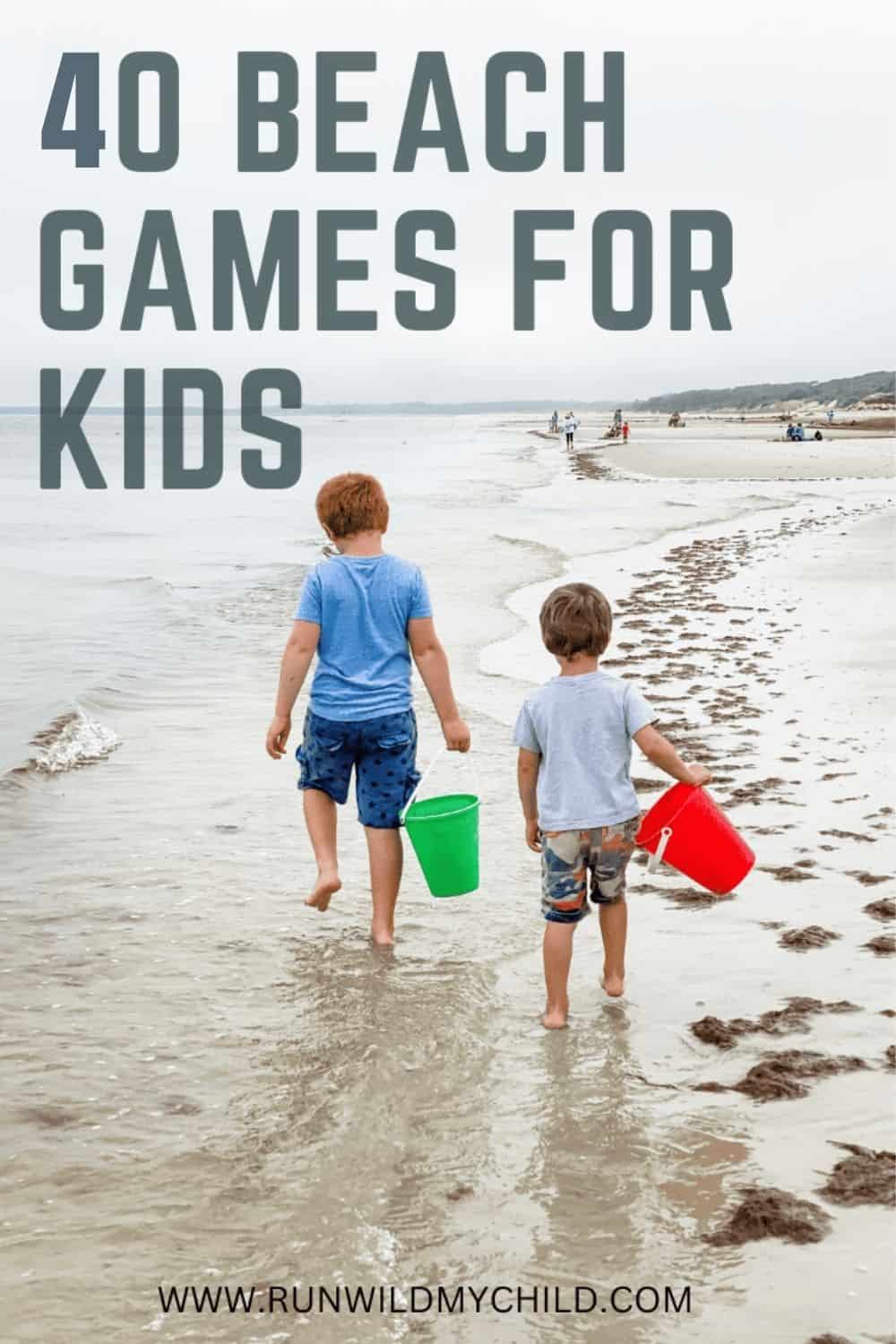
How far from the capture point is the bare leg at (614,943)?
4.44 metres

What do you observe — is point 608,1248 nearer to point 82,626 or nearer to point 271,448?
Answer: point 82,626

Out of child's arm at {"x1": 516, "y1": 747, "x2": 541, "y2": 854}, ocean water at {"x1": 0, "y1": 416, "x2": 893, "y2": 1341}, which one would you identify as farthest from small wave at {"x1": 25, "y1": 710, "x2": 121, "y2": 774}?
child's arm at {"x1": 516, "y1": 747, "x2": 541, "y2": 854}

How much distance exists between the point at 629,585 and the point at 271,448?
245 ft

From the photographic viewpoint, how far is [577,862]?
4.28 metres

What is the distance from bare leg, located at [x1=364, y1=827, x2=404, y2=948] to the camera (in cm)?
507

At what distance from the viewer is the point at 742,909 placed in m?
5.25

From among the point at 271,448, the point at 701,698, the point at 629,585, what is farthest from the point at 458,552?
the point at 271,448

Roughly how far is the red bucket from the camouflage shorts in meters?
0.17

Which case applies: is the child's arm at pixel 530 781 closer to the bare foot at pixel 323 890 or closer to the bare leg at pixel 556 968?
the bare leg at pixel 556 968

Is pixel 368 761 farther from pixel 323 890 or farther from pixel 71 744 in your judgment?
pixel 71 744

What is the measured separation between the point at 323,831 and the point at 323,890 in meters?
0.25

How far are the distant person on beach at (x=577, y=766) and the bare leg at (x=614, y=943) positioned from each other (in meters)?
0.13

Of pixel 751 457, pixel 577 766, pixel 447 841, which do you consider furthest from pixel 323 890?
pixel 751 457

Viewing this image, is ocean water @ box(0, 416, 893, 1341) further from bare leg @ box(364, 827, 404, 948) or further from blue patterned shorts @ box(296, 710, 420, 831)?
blue patterned shorts @ box(296, 710, 420, 831)
